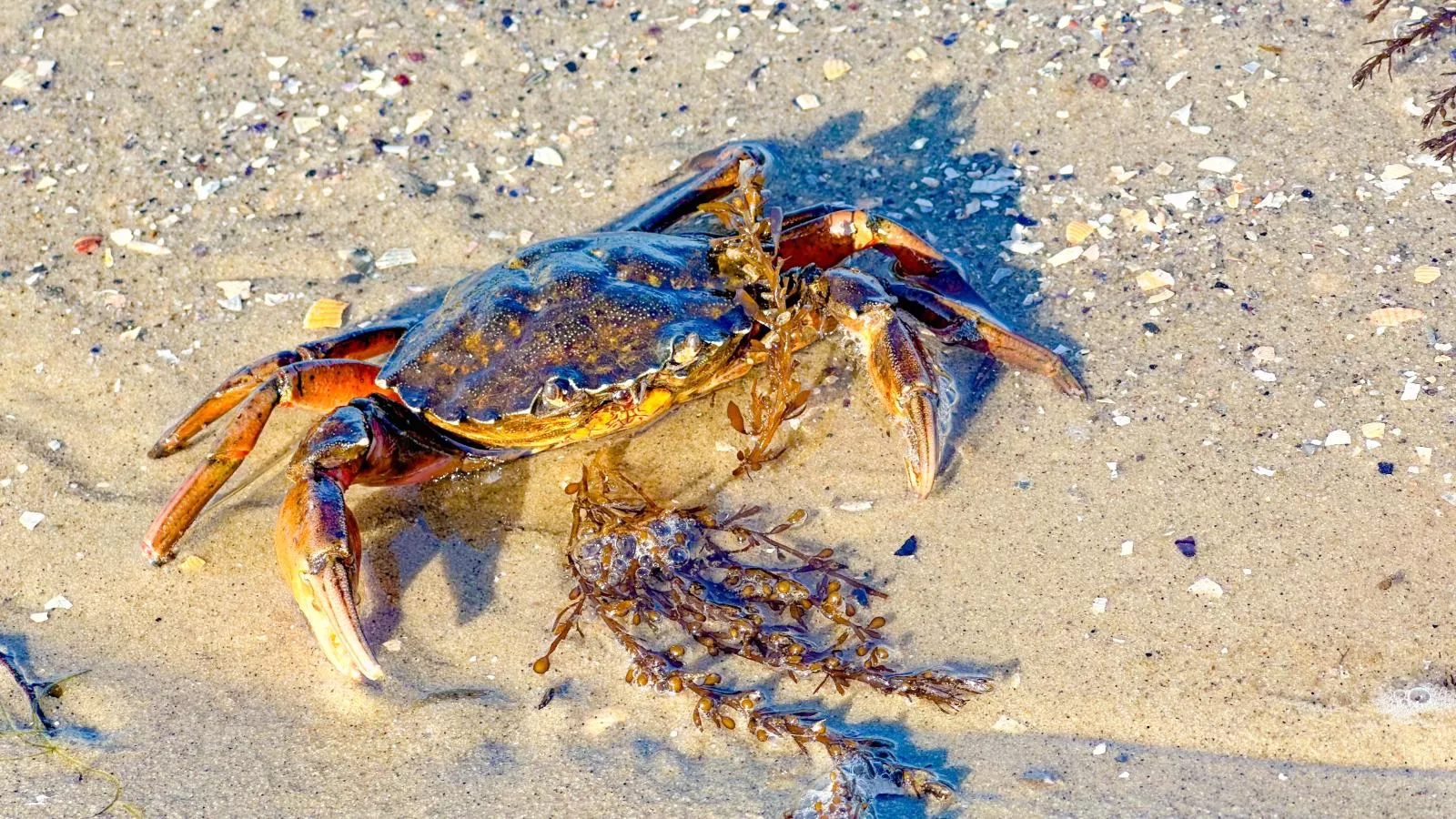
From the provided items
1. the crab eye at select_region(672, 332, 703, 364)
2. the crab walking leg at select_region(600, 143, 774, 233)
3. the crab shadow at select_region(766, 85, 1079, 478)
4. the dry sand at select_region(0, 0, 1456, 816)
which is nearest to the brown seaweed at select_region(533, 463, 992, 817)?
the dry sand at select_region(0, 0, 1456, 816)

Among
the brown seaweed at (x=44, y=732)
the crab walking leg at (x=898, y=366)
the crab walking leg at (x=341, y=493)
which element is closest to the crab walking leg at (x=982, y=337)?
the crab walking leg at (x=898, y=366)

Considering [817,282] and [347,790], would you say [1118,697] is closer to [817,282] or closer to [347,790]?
[817,282]

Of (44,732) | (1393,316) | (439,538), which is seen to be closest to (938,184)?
(1393,316)

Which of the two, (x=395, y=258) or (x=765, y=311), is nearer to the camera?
(x=765, y=311)

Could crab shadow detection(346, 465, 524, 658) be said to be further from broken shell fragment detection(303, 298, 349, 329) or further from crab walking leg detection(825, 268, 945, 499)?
crab walking leg detection(825, 268, 945, 499)

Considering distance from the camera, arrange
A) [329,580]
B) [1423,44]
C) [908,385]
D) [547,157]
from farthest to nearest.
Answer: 1. [547,157]
2. [1423,44]
3. [908,385]
4. [329,580]

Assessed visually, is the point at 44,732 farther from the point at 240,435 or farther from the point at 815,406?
the point at 815,406

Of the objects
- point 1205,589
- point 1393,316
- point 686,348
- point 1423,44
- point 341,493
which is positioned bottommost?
point 1205,589

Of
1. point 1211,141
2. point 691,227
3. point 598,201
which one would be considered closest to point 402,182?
point 598,201
